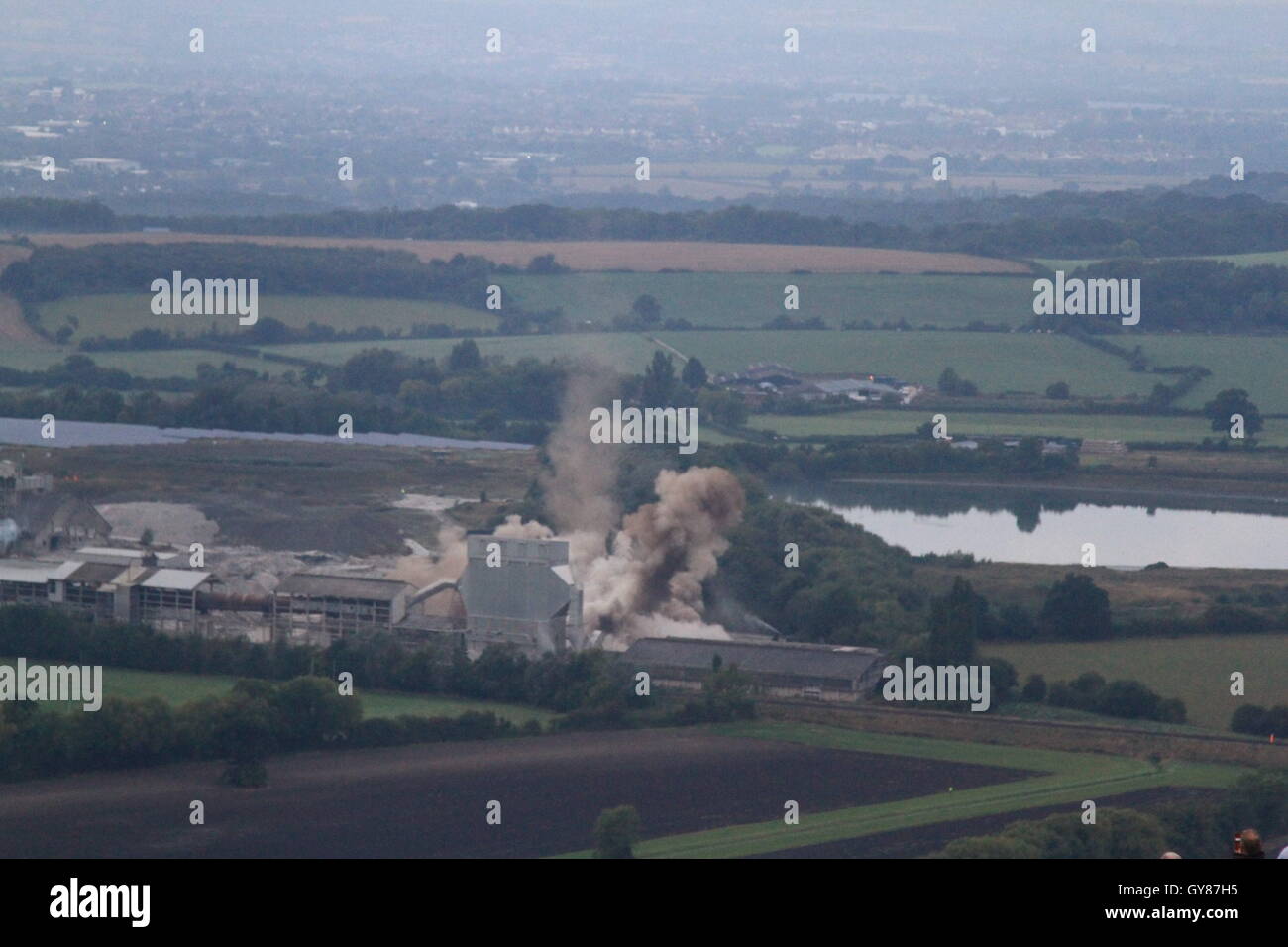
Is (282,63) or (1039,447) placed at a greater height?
(282,63)

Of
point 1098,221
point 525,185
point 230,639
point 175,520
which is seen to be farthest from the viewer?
point 525,185

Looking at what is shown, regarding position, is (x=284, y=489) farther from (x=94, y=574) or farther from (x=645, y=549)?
(x=94, y=574)

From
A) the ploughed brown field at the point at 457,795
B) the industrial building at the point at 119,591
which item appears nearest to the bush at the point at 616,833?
the ploughed brown field at the point at 457,795

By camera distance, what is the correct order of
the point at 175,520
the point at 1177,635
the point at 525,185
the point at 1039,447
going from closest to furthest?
the point at 1177,635
the point at 175,520
the point at 1039,447
the point at 525,185

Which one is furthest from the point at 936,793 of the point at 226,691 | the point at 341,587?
the point at 341,587

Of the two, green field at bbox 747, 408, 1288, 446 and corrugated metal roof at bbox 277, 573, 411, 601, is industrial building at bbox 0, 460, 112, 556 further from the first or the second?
green field at bbox 747, 408, 1288, 446

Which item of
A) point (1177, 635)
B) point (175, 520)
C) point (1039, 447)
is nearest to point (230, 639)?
point (175, 520)
